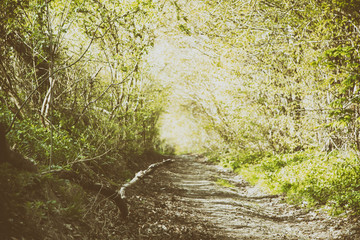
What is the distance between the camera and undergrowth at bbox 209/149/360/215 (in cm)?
657

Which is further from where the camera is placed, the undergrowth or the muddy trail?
the undergrowth

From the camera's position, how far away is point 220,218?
7324mm

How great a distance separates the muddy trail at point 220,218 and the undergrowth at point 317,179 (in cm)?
31

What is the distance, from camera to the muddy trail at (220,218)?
231 inches

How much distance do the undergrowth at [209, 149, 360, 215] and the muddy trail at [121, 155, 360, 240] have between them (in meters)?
0.31

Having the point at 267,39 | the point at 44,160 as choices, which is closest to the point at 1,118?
the point at 44,160

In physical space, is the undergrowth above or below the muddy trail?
above

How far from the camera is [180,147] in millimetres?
36656

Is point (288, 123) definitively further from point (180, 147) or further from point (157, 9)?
point (180, 147)

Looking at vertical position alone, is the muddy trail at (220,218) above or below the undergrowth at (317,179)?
below

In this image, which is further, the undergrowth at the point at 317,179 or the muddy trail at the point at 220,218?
the undergrowth at the point at 317,179

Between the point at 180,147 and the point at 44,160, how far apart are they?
31238mm

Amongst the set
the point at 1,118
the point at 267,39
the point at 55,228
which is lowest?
the point at 55,228

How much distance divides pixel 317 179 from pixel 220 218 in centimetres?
291
